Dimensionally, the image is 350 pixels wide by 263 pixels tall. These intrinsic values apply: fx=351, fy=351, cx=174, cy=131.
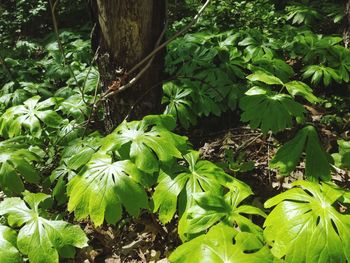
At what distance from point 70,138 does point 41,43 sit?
377 centimetres

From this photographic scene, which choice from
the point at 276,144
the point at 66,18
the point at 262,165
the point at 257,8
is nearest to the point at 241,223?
the point at 262,165

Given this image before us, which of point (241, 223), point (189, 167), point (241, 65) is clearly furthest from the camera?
point (241, 65)

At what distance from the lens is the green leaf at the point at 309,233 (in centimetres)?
135

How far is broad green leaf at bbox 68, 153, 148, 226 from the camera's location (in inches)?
67.2

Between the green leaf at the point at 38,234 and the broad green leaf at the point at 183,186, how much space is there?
0.44 metres

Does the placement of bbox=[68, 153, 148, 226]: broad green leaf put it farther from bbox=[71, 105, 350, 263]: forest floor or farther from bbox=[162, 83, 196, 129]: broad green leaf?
bbox=[162, 83, 196, 129]: broad green leaf

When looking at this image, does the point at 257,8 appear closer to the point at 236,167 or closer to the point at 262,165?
the point at 262,165

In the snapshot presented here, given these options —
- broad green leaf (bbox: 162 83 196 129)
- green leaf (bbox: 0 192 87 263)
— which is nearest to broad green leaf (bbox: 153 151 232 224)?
green leaf (bbox: 0 192 87 263)

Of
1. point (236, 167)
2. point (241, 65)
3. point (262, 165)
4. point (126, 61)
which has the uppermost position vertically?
point (126, 61)

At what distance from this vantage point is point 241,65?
327 cm

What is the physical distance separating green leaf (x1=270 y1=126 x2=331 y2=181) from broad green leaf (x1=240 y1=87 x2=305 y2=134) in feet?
0.38

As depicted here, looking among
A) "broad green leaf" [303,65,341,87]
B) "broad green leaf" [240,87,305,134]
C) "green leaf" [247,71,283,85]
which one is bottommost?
"broad green leaf" [303,65,341,87]

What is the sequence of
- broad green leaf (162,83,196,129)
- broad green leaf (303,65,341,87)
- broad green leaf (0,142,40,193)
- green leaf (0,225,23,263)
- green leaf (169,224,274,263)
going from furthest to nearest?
1. broad green leaf (303,65,341,87)
2. broad green leaf (162,83,196,129)
3. broad green leaf (0,142,40,193)
4. green leaf (0,225,23,263)
5. green leaf (169,224,274,263)

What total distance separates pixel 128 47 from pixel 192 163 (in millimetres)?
943
